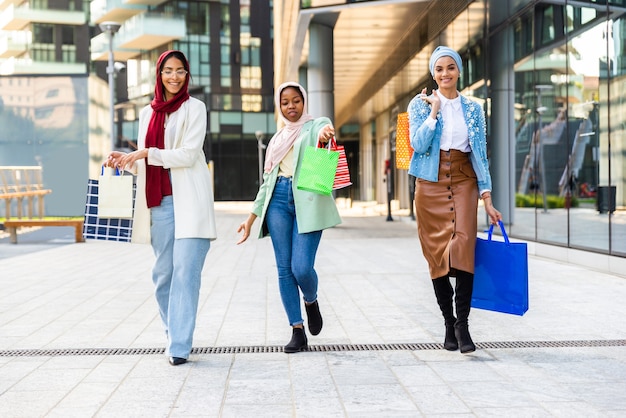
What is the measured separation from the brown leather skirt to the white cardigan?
131cm

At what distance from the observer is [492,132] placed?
15.5 metres

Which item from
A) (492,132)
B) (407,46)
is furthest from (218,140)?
(492,132)

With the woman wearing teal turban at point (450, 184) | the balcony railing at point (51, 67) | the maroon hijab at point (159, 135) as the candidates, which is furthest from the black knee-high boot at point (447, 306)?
the balcony railing at point (51, 67)

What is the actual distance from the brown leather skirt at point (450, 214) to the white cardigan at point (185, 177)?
131cm

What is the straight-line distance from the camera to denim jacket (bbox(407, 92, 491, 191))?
5129 millimetres

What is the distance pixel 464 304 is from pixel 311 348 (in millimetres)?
1037

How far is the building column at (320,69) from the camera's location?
2114 cm

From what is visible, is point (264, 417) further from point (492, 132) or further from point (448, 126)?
point (492, 132)

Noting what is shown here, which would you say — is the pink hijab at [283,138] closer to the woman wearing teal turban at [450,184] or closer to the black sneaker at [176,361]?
the woman wearing teal turban at [450,184]

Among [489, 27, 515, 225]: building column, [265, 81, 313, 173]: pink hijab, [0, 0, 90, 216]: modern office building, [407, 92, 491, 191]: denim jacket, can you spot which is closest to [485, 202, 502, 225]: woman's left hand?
[407, 92, 491, 191]: denim jacket

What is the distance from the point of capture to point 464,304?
5.10 m

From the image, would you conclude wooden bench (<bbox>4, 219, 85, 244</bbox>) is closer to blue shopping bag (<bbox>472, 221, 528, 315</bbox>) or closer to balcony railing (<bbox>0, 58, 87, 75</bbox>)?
blue shopping bag (<bbox>472, 221, 528, 315</bbox>)

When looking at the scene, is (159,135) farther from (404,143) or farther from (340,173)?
(404,143)

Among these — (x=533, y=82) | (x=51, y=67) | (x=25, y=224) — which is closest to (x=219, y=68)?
(x=51, y=67)
